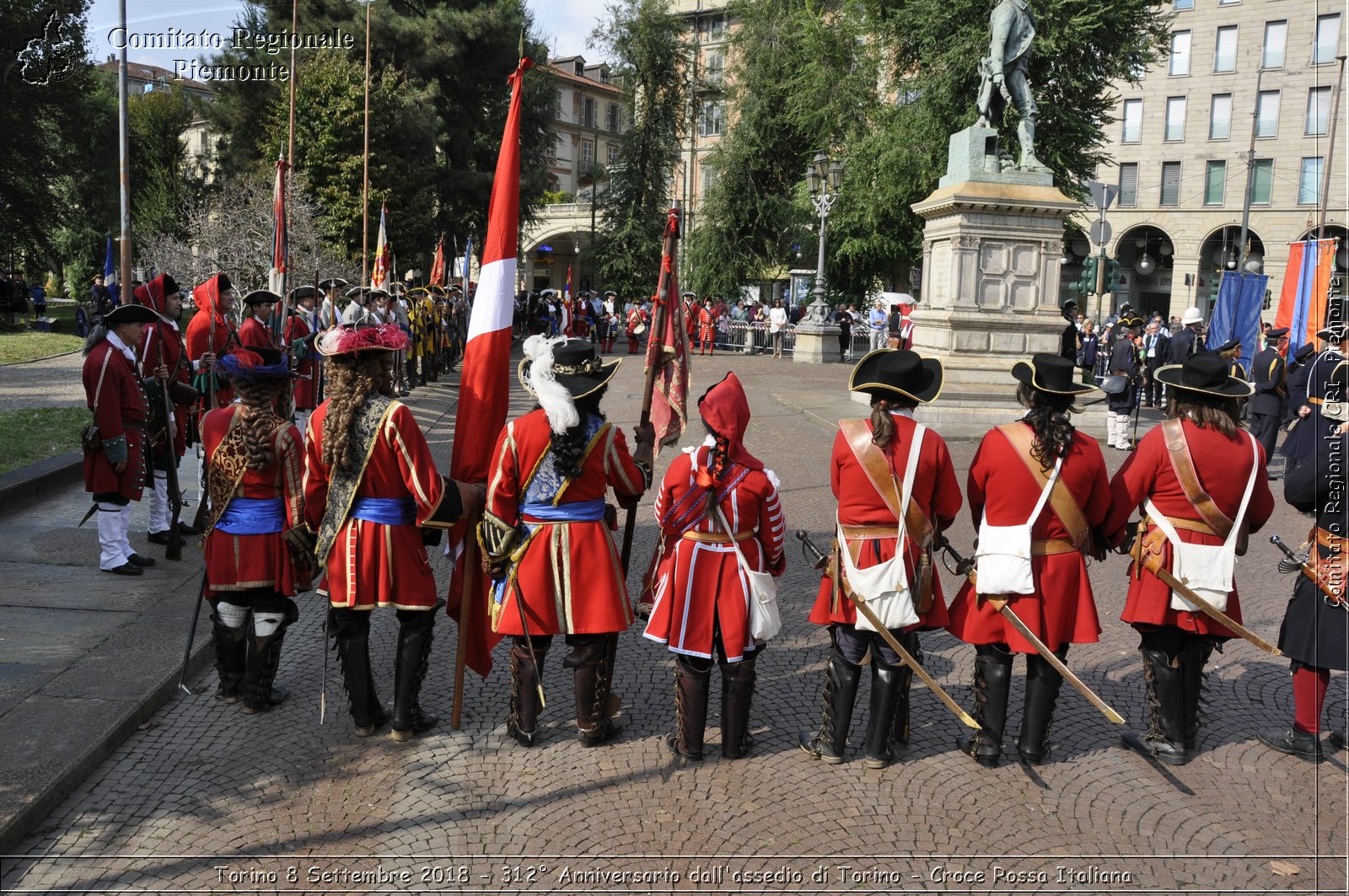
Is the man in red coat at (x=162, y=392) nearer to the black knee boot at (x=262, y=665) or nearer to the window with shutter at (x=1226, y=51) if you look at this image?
the black knee boot at (x=262, y=665)

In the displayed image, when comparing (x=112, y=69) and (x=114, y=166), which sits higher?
(x=112, y=69)

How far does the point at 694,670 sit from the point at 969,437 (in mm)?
10475

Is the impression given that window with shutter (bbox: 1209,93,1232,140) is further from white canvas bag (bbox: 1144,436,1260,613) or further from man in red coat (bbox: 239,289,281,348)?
white canvas bag (bbox: 1144,436,1260,613)

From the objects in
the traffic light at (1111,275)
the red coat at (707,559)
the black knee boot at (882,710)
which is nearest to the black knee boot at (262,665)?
the red coat at (707,559)

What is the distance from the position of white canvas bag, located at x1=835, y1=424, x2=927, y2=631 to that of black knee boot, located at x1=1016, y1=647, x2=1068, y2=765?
640 millimetres

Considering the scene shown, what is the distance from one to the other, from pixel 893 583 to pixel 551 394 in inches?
68.1

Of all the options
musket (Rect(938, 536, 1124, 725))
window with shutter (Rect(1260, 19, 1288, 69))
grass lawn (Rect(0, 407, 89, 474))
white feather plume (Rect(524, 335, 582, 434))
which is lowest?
grass lawn (Rect(0, 407, 89, 474))

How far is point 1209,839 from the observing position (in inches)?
162

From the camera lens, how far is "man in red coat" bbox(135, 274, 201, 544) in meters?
7.77

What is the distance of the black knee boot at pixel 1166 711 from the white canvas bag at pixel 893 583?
1.29 meters

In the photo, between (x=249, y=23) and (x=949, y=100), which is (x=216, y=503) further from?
(x=249, y=23)

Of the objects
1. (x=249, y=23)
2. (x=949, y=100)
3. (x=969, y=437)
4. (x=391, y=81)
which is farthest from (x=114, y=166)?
(x=969, y=437)

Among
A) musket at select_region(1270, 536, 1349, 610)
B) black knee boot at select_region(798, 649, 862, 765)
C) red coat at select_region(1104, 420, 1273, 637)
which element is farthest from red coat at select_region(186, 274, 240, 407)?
musket at select_region(1270, 536, 1349, 610)

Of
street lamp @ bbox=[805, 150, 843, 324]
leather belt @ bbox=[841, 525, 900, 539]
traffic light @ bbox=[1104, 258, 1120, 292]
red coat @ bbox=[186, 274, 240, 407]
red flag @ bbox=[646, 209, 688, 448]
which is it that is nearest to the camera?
leather belt @ bbox=[841, 525, 900, 539]
